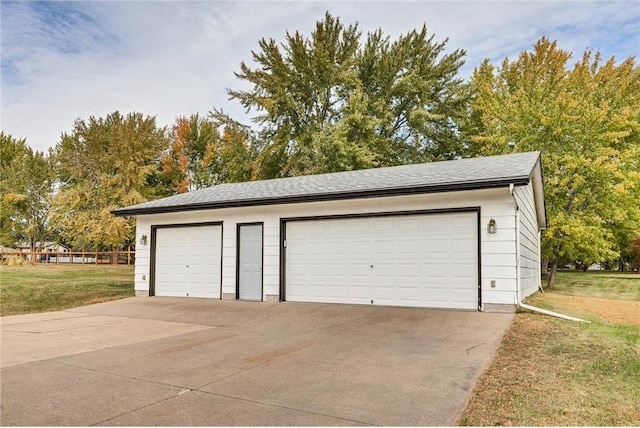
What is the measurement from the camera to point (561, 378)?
14.8 ft

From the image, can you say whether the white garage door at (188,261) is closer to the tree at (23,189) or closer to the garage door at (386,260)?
the garage door at (386,260)

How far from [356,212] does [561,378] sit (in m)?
6.26

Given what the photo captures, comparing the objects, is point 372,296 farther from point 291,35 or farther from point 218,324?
point 291,35

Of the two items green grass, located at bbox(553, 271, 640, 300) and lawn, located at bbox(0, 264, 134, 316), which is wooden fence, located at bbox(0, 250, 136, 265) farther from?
green grass, located at bbox(553, 271, 640, 300)

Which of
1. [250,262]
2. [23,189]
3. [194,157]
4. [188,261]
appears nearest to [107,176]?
[194,157]

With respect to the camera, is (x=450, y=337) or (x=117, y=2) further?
(x=117, y=2)

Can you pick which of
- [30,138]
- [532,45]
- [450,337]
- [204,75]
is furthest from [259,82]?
[30,138]

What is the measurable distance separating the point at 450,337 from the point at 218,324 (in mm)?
4239

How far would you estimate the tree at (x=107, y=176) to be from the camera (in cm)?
2733

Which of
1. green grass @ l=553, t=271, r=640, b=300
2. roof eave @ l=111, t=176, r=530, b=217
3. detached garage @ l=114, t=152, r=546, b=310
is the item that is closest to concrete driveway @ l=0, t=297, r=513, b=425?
detached garage @ l=114, t=152, r=546, b=310

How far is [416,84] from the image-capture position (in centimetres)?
2459

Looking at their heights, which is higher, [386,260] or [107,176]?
[107,176]

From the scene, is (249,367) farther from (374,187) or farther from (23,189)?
(23,189)

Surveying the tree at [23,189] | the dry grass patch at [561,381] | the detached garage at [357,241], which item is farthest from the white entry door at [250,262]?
the tree at [23,189]
